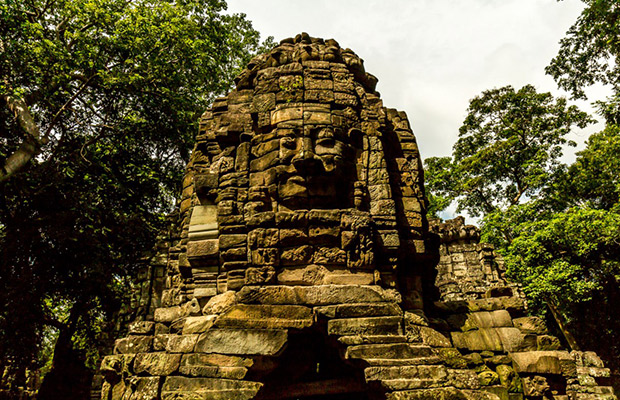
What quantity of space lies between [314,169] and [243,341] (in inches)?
91.6

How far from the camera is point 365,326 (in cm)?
443

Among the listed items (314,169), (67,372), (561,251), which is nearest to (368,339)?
(314,169)

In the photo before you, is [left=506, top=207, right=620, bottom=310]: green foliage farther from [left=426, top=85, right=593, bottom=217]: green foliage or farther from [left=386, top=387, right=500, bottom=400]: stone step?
[left=386, top=387, right=500, bottom=400]: stone step

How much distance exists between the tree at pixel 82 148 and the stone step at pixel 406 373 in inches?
398

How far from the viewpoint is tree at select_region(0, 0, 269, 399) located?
1098 cm

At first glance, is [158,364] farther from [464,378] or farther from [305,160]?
[464,378]

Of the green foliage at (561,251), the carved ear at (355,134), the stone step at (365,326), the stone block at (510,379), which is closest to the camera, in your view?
the stone step at (365,326)

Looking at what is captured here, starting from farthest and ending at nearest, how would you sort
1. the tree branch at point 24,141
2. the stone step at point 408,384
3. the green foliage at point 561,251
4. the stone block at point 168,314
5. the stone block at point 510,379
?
the green foliage at point 561,251
the tree branch at point 24,141
the stone block at point 168,314
the stone block at point 510,379
the stone step at point 408,384

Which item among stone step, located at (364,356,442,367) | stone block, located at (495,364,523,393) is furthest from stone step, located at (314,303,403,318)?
stone block, located at (495,364,523,393)

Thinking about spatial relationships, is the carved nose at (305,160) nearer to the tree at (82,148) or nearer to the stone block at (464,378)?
the stone block at (464,378)

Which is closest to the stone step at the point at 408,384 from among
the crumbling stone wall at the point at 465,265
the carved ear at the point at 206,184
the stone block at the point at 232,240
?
the stone block at the point at 232,240

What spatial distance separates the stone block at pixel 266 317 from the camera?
14.2 feet

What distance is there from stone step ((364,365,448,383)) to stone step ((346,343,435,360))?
0.50 ft

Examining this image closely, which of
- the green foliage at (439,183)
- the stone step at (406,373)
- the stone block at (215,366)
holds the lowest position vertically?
the stone step at (406,373)
